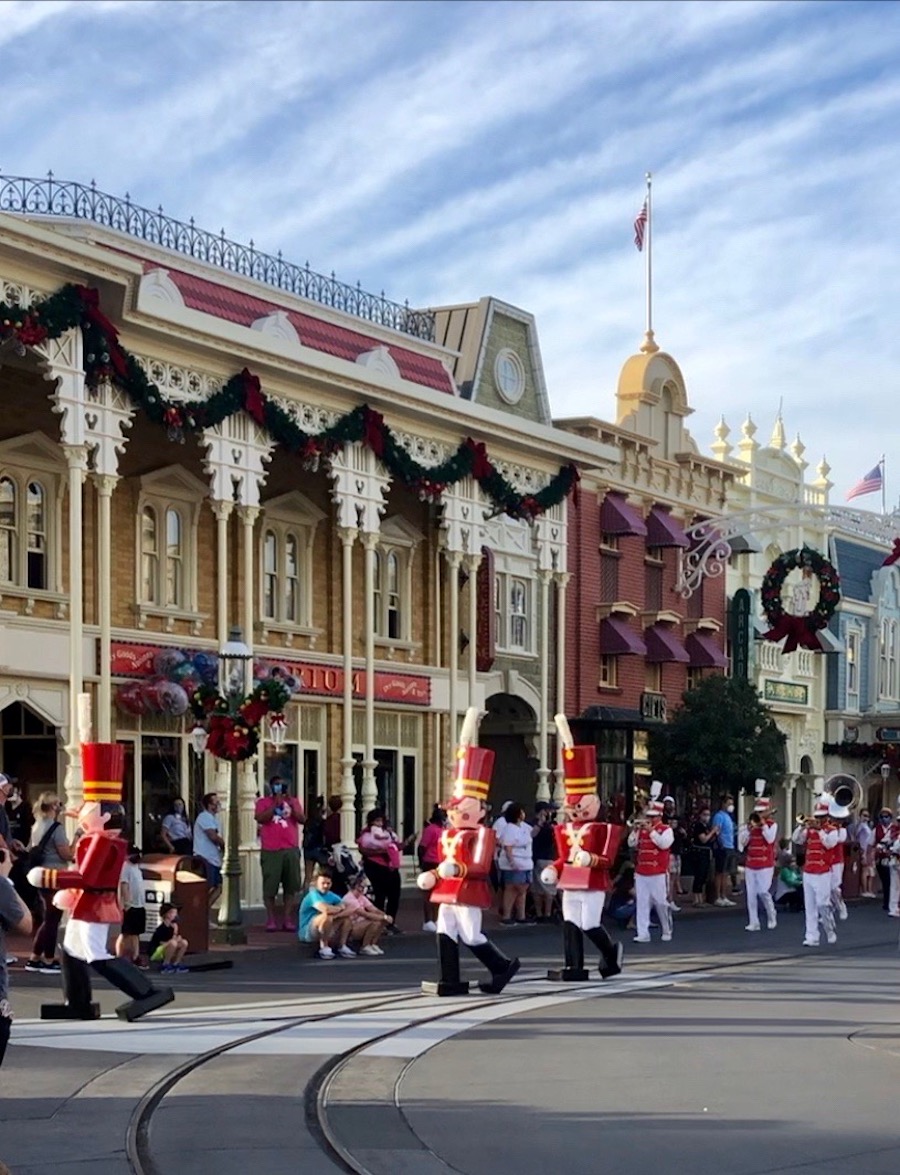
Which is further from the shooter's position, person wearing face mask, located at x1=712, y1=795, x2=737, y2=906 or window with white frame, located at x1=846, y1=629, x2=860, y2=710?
window with white frame, located at x1=846, y1=629, x2=860, y2=710

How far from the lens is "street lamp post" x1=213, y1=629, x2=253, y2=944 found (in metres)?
20.4

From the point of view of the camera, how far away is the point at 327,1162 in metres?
9.05

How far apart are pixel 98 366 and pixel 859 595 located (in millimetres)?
32549

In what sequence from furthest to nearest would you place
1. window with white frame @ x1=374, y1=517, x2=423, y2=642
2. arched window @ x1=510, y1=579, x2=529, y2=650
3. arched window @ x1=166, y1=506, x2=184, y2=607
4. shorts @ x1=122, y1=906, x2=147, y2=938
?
arched window @ x1=510, y1=579, x2=529, y2=650
window with white frame @ x1=374, y1=517, x2=423, y2=642
arched window @ x1=166, y1=506, x2=184, y2=607
shorts @ x1=122, y1=906, x2=147, y2=938

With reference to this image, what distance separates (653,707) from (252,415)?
1627 centimetres

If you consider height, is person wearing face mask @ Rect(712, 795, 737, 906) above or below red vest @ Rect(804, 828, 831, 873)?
below

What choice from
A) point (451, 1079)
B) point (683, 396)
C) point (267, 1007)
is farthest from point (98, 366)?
point (683, 396)

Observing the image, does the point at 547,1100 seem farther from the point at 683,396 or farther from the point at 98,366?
the point at 683,396

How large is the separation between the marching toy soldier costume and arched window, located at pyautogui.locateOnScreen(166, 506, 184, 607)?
48.3 feet

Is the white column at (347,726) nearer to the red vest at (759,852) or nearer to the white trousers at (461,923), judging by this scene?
the red vest at (759,852)

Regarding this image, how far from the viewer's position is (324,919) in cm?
2000

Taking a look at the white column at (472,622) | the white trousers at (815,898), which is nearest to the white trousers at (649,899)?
the white trousers at (815,898)

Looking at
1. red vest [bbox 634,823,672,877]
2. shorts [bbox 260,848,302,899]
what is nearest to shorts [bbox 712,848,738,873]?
red vest [bbox 634,823,672,877]

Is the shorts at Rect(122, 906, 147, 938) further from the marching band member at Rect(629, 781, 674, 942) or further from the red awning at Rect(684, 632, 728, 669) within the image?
the red awning at Rect(684, 632, 728, 669)
